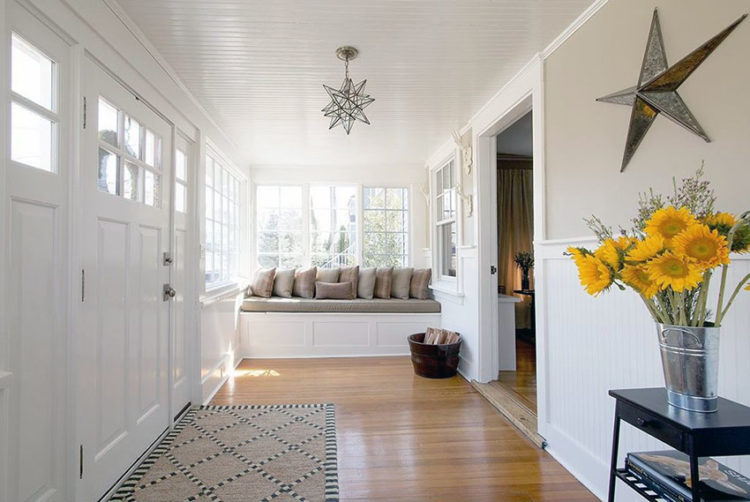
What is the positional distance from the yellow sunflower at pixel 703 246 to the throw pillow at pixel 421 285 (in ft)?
12.7

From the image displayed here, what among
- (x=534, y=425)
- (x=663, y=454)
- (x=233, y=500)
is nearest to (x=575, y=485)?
(x=534, y=425)

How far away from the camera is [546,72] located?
95.2 inches

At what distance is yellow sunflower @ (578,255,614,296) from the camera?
1.17 metres

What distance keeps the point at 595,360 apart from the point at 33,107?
104 inches

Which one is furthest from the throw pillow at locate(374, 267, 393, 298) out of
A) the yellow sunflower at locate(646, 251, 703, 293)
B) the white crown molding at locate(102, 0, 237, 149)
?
the yellow sunflower at locate(646, 251, 703, 293)

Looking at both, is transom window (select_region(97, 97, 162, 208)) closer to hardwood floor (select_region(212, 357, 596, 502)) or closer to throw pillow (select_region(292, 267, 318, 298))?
hardwood floor (select_region(212, 357, 596, 502))

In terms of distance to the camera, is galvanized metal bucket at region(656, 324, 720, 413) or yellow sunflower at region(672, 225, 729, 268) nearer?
yellow sunflower at region(672, 225, 729, 268)

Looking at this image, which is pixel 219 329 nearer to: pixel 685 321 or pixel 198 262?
pixel 198 262

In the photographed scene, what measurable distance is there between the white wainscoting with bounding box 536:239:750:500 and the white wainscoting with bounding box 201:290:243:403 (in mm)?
2519

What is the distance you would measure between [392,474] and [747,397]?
1.58 meters

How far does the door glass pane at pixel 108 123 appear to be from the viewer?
6.29 feet

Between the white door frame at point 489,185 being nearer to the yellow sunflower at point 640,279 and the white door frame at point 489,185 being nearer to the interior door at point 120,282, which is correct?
the yellow sunflower at point 640,279

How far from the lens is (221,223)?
4.07 meters

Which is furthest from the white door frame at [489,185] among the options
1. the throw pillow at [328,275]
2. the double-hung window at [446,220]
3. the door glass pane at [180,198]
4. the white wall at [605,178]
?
the door glass pane at [180,198]
